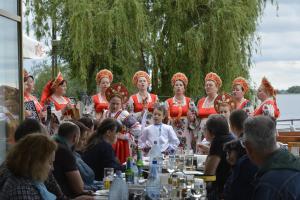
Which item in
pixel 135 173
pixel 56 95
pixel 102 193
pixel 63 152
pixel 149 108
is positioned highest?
pixel 56 95

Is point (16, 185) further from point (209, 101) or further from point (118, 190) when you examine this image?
point (209, 101)

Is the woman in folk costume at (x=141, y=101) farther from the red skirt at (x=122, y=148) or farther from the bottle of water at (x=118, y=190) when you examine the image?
the bottle of water at (x=118, y=190)

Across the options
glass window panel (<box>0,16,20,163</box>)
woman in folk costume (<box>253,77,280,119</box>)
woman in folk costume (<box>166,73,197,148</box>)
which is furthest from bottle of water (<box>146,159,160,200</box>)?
woman in folk costume (<box>253,77,280,119</box>)

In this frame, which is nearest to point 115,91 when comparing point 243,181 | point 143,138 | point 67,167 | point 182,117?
point 143,138

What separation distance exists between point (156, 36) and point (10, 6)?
10.9 meters

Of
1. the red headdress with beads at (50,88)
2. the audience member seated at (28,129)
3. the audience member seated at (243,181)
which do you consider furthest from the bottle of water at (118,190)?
the red headdress with beads at (50,88)

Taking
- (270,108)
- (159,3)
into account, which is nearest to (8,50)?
(270,108)

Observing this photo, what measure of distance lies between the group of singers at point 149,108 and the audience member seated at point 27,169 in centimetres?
485

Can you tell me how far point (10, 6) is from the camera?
247 inches

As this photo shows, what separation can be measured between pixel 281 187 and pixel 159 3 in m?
14.5

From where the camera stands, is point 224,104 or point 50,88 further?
point 50,88

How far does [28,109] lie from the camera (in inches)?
340

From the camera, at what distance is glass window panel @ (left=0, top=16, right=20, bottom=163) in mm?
6004

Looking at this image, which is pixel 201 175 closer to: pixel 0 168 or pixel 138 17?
pixel 0 168
